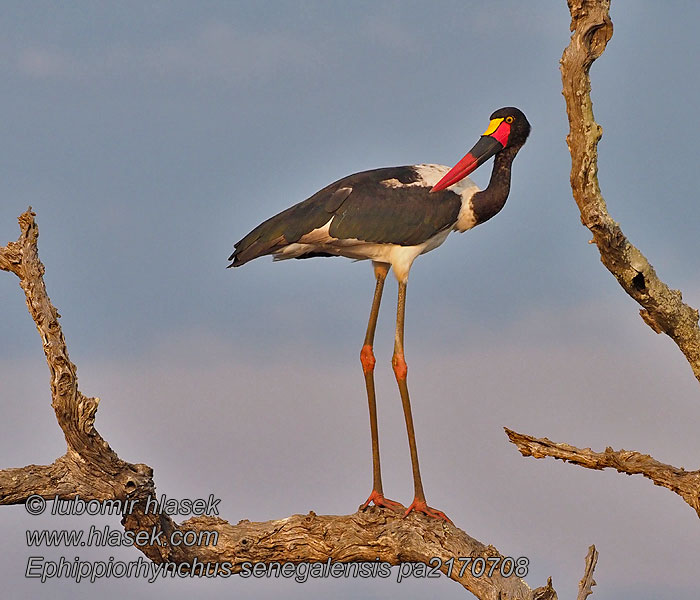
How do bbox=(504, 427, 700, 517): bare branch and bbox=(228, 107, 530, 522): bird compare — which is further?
bbox=(228, 107, 530, 522): bird

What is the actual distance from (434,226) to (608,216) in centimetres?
191

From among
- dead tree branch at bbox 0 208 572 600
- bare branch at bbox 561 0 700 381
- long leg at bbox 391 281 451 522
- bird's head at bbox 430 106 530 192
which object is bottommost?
dead tree branch at bbox 0 208 572 600

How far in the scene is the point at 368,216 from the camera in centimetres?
880

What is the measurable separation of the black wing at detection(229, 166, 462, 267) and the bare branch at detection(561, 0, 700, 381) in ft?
5.89

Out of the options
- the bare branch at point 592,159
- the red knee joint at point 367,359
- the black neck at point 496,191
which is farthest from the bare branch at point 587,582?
the black neck at point 496,191

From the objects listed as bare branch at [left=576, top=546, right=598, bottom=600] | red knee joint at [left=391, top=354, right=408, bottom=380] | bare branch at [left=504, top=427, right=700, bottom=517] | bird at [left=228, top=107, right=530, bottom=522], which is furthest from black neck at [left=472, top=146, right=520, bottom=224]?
bare branch at [left=576, top=546, right=598, bottom=600]

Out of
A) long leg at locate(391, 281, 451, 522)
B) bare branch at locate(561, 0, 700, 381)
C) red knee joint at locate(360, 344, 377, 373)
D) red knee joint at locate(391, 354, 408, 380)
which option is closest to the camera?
bare branch at locate(561, 0, 700, 381)

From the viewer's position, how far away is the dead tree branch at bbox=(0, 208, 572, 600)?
23.4ft

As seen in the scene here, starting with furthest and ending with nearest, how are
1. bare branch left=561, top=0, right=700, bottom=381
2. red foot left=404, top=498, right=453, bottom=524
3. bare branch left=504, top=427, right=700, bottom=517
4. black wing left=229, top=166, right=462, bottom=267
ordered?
black wing left=229, top=166, right=462, bottom=267
red foot left=404, top=498, right=453, bottom=524
bare branch left=504, top=427, right=700, bottom=517
bare branch left=561, top=0, right=700, bottom=381

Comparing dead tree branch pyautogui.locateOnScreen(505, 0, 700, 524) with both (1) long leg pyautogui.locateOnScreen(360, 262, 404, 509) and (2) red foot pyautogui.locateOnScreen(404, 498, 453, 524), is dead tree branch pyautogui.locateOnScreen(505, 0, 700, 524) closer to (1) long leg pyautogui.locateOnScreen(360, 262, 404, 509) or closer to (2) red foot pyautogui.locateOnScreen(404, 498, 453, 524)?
(2) red foot pyautogui.locateOnScreen(404, 498, 453, 524)

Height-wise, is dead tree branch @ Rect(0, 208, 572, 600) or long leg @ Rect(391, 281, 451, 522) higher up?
long leg @ Rect(391, 281, 451, 522)

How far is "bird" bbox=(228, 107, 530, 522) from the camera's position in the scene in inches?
346

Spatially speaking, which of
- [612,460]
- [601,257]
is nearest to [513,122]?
[601,257]

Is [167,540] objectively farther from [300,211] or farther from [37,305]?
[300,211]
